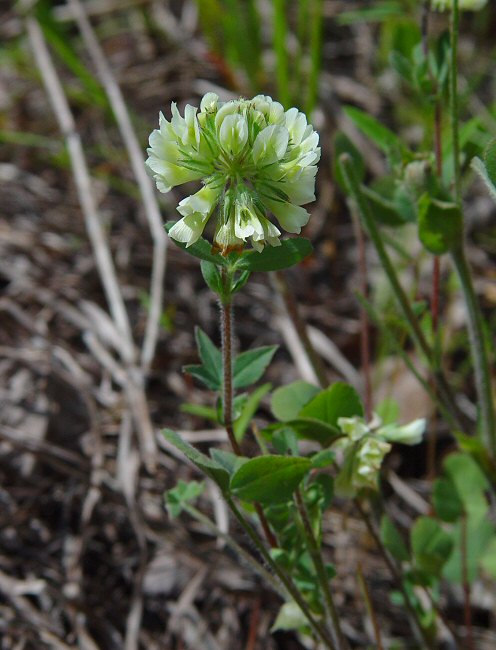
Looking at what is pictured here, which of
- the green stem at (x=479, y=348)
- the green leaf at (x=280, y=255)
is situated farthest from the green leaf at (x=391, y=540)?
the green leaf at (x=280, y=255)

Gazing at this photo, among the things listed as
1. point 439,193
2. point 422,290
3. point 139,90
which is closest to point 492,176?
point 439,193

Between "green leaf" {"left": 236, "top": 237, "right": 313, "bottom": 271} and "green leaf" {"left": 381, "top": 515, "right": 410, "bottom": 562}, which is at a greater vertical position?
"green leaf" {"left": 236, "top": 237, "right": 313, "bottom": 271}

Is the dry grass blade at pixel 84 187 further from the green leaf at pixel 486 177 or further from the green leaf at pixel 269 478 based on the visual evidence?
the green leaf at pixel 486 177

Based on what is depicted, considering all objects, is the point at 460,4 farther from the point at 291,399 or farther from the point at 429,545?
the point at 429,545

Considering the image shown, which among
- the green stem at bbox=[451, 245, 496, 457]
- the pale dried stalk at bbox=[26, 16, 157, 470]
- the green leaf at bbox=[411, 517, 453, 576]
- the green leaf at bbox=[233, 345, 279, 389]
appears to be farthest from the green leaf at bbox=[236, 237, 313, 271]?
the pale dried stalk at bbox=[26, 16, 157, 470]

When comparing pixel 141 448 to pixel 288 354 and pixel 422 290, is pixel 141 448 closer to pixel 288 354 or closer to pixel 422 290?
pixel 288 354

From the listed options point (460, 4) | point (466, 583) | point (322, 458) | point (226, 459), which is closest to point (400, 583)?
point (466, 583)

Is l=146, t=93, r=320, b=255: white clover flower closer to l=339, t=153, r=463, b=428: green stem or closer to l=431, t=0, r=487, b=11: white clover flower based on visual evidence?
l=339, t=153, r=463, b=428: green stem

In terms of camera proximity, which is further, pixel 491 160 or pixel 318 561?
pixel 318 561
